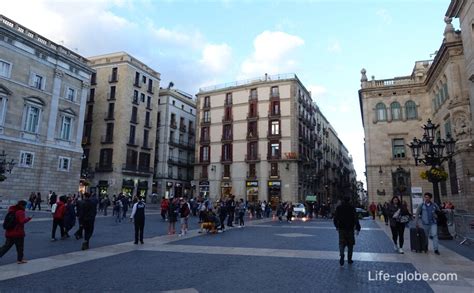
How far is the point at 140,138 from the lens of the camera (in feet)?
157

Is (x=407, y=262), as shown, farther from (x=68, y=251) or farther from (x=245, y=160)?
(x=245, y=160)

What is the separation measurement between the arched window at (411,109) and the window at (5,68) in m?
39.4

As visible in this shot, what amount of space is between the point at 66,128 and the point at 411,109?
122 ft

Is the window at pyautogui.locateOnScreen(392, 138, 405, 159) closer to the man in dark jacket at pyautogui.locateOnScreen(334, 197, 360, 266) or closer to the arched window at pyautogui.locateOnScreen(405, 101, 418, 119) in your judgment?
the arched window at pyautogui.locateOnScreen(405, 101, 418, 119)

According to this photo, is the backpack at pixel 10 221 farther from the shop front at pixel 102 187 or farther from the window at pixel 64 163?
the shop front at pixel 102 187

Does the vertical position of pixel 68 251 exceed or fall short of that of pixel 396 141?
it falls short

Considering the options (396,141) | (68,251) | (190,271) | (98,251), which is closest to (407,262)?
(190,271)

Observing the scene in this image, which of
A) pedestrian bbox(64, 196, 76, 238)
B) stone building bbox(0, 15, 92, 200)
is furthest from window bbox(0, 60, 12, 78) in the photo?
pedestrian bbox(64, 196, 76, 238)

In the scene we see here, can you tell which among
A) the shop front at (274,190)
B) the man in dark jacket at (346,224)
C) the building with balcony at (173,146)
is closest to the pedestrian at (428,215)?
the man in dark jacket at (346,224)

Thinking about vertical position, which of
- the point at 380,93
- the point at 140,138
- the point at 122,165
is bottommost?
the point at 122,165

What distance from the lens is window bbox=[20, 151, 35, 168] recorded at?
98.8ft

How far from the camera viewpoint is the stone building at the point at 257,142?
4744 cm

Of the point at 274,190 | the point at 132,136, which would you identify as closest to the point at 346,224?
the point at 274,190

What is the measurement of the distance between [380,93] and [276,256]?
105ft
